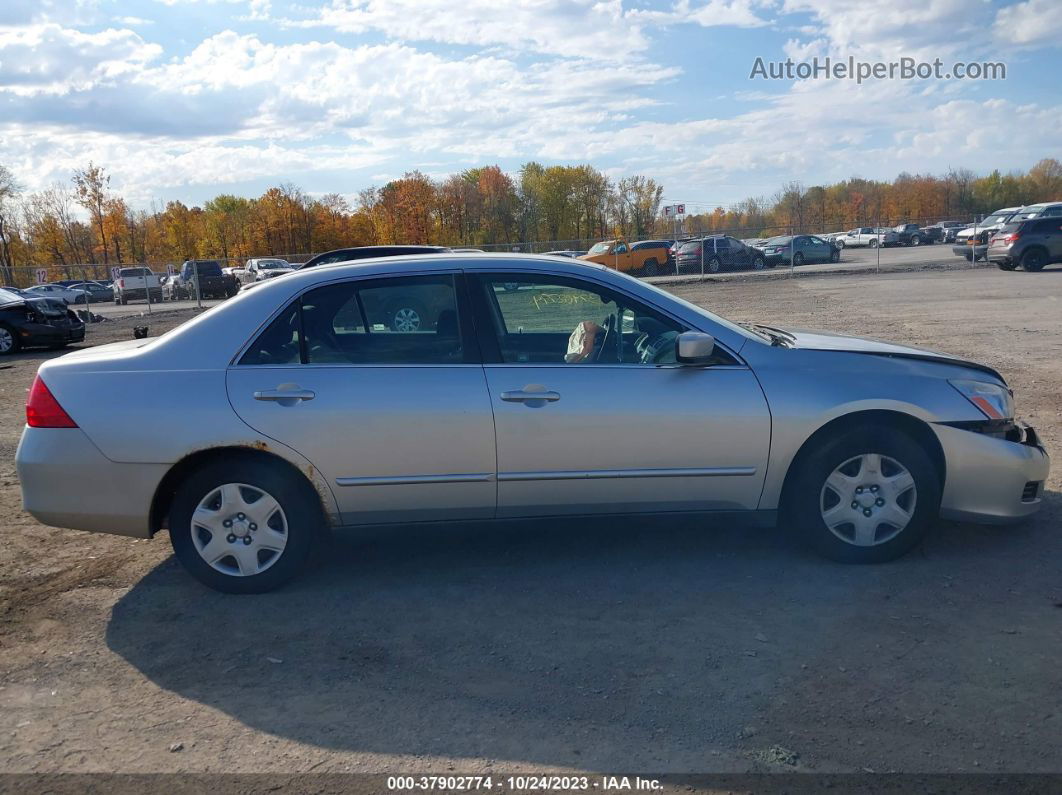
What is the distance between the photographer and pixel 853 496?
4645 mm

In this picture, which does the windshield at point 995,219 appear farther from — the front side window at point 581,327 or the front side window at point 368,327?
the front side window at point 368,327

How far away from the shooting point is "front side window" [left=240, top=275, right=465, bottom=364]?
4613 mm

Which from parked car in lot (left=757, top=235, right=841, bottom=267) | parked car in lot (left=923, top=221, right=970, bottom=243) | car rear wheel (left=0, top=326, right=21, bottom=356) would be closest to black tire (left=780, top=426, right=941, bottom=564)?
car rear wheel (left=0, top=326, right=21, bottom=356)

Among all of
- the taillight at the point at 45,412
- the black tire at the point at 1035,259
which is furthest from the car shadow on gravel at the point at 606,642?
the black tire at the point at 1035,259

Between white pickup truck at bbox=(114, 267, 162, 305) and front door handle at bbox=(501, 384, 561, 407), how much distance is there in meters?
39.0

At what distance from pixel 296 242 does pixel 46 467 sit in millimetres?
59755

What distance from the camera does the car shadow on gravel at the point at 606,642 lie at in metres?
3.26

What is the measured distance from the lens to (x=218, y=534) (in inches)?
179

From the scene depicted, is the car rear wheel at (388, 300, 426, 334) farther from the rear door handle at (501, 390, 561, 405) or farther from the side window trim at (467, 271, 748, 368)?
the rear door handle at (501, 390, 561, 405)

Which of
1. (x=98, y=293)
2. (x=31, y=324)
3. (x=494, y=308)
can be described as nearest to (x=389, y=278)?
(x=494, y=308)

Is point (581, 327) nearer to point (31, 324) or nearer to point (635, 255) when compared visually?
point (31, 324)

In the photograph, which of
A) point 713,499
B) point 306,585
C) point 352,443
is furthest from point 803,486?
point 306,585

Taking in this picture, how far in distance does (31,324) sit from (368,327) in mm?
16007

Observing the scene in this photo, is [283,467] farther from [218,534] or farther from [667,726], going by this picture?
[667,726]
